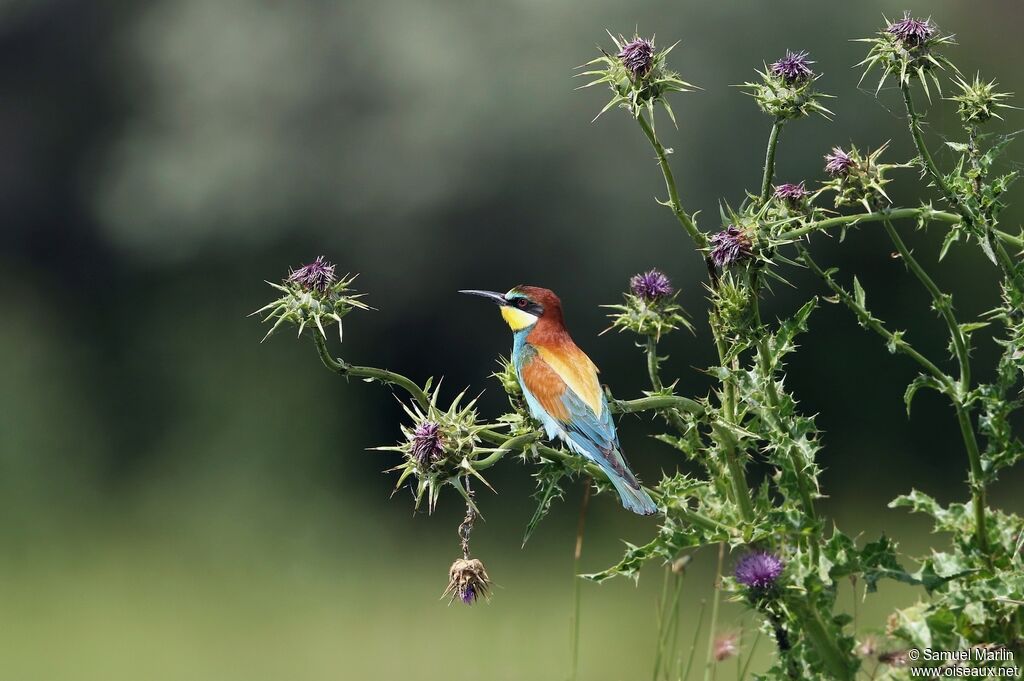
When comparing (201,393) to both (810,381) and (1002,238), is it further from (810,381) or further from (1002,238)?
(1002,238)

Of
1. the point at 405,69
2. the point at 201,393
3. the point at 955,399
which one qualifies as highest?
the point at 405,69

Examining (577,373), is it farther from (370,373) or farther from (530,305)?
(370,373)

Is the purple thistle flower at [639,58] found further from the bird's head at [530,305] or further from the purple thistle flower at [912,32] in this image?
the bird's head at [530,305]

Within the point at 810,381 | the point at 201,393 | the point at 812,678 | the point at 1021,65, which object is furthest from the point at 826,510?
→ the point at 812,678

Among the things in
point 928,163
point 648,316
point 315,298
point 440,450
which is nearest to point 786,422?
point 648,316

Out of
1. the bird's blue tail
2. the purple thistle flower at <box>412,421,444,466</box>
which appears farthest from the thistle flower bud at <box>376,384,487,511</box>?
the bird's blue tail

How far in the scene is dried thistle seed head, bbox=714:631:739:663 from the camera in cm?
248

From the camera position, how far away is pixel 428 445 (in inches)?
73.7

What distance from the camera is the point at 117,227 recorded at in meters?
6.23

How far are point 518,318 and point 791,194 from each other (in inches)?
30.4

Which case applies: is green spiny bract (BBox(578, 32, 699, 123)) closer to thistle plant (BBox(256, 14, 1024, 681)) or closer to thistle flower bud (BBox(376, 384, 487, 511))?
thistle plant (BBox(256, 14, 1024, 681))

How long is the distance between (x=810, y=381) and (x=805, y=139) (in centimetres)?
123

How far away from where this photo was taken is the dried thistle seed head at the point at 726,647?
2482 millimetres

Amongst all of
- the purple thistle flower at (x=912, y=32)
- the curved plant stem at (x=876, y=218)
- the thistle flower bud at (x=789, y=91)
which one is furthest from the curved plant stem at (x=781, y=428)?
the purple thistle flower at (x=912, y=32)
